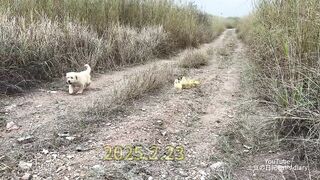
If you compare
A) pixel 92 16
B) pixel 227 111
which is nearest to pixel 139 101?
pixel 227 111

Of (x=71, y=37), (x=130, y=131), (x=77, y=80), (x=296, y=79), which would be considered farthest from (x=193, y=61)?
(x=130, y=131)

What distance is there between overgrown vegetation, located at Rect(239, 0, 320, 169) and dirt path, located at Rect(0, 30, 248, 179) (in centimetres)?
53

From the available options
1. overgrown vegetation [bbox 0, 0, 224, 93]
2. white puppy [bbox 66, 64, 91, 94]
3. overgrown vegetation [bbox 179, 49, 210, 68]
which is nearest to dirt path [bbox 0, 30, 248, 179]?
A: white puppy [bbox 66, 64, 91, 94]

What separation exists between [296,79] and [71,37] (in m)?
3.20

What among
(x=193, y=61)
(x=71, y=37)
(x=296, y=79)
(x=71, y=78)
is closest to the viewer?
(x=296, y=79)

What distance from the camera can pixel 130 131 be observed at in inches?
109

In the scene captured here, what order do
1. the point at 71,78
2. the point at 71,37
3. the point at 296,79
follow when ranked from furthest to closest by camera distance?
the point at 71,37
the point at 71,78
the point at 296,79

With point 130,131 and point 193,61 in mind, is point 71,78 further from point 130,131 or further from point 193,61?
point 193,61

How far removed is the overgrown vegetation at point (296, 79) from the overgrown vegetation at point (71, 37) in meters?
2.55

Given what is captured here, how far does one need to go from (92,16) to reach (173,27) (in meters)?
2.62

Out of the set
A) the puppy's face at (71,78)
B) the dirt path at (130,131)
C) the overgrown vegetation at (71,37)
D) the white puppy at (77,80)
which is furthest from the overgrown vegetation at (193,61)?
the puppy's face at (71,78)

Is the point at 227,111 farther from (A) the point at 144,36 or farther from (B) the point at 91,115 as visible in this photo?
(A) the point at 144,36

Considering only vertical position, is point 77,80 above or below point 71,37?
below

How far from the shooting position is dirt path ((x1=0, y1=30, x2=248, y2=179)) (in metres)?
2.22
